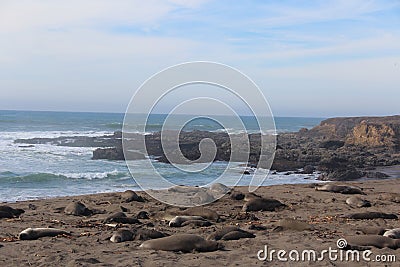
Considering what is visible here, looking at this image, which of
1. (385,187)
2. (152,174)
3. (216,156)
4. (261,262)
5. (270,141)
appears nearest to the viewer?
(261,262)

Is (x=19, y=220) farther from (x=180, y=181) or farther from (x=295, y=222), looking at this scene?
(x=180, y=181)

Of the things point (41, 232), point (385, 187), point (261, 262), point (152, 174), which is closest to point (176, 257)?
point (261, 262)

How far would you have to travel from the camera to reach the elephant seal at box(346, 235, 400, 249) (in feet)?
22.5

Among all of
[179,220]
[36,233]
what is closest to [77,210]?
[179,220]

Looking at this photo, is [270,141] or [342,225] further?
[270,141]

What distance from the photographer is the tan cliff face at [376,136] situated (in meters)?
35.6

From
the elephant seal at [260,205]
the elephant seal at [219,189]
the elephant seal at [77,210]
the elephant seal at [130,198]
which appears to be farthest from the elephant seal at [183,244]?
the elephant seal at [219,189]

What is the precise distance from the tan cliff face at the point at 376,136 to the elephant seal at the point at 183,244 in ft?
101

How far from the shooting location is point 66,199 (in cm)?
1318

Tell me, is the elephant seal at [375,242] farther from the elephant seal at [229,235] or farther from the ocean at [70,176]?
the ocean at [70,176]

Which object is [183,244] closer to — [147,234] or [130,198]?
[147,234]

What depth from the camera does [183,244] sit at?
6.75 metres

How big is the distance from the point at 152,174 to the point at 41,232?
13244 mm

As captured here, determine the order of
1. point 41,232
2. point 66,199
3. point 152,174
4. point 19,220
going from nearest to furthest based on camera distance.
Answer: point 41,232, point 19,220, point 66,199, point 152,174
